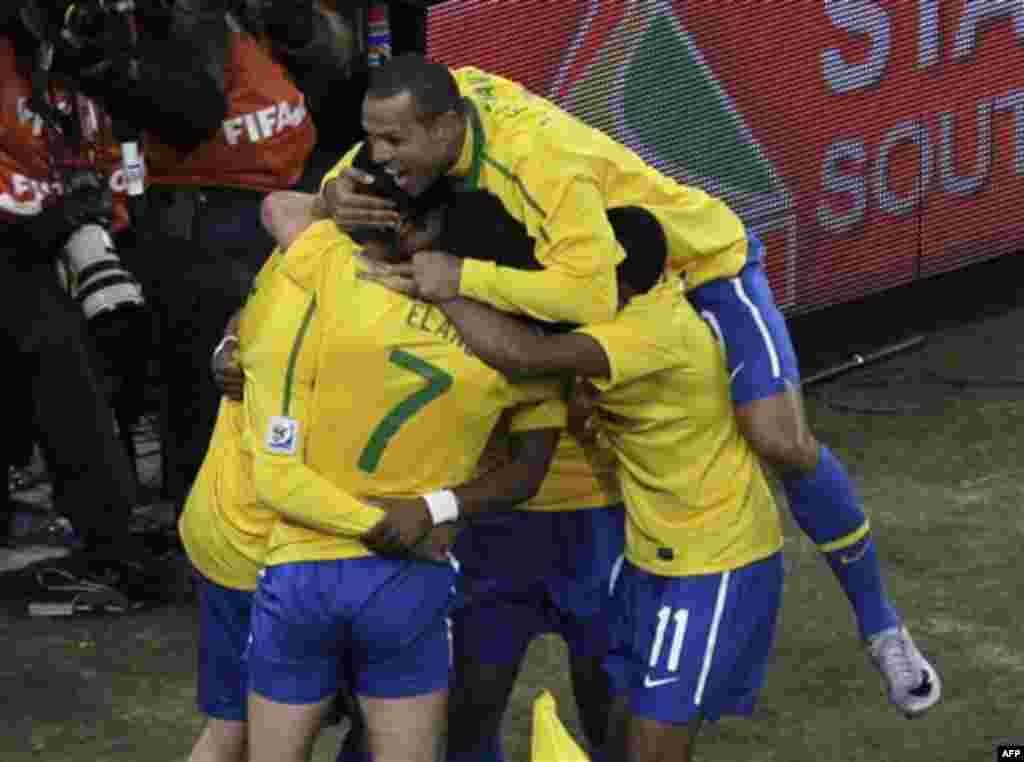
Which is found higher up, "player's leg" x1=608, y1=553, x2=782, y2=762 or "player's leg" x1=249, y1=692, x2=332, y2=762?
"player's leg" x1=249, y1=692, x2=332, y2=762

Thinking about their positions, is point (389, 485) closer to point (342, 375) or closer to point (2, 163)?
point (342, 375)

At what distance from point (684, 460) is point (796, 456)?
1.03ft

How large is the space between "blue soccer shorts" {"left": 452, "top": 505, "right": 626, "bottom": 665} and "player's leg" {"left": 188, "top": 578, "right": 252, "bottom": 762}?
23.7 inches

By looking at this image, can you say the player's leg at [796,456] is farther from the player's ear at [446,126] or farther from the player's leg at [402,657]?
the player's leg at [402,657]

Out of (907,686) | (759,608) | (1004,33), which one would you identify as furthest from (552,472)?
(1004,33)

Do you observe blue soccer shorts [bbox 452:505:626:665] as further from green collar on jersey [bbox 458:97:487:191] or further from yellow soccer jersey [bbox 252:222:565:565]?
green collar on jersey [bbox 458:97:487:191]

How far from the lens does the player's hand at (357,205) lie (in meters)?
6.02

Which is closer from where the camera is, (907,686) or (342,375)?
(342,375)

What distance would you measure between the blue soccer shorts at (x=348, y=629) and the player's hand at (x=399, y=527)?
0.18 feet

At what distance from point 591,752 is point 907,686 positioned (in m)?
0.86

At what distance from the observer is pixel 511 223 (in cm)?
616

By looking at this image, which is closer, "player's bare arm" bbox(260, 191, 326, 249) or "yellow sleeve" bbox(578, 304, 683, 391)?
"yellow sleeve" bbox(578, 304, 683, 391)

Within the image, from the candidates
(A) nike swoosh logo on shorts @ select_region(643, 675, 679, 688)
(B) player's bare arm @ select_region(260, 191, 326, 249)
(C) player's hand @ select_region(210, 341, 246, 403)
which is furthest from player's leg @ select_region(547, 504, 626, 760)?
(B) player's bare arm @ select_region(260, 191, 326, 249)

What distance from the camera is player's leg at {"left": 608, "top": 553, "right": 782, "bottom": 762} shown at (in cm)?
642
